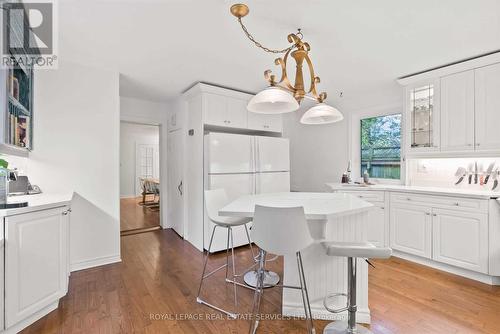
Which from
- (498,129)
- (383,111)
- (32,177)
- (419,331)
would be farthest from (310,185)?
(32,177)

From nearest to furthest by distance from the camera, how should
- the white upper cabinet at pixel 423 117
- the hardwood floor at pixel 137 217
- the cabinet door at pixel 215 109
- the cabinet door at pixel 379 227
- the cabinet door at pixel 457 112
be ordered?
the cabinet door at pixel 457 112 < the white upper cabinet at pixel 423 117 < the cabinet door at pixel 379 227 < the cabinet door at pixel 215 109 < the hardwood floor at pixel 137 217

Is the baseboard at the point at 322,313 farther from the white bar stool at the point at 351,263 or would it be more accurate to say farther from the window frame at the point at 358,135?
the window frame at the point at 358,135

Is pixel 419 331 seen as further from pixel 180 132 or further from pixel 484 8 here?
pixel 180 132

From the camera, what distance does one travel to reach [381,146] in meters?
3.92

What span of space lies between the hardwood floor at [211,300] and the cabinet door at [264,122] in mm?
2108

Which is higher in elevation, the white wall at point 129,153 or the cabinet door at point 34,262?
the white wall at point 129,153

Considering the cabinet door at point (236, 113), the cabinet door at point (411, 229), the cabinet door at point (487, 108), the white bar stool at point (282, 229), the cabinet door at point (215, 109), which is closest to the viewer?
the white bar stool at point (282, 229)

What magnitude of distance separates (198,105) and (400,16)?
8.28ft

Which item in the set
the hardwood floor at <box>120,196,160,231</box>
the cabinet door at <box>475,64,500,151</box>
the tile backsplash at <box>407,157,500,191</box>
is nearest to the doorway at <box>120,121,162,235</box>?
the hardwood floor at <box>120,196,160,231</box>

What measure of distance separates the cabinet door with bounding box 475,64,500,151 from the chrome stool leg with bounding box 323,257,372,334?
2.31 meters

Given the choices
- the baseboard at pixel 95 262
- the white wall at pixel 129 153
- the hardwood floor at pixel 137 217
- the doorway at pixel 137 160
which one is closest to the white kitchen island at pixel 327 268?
the baseboard at pixel 95 262

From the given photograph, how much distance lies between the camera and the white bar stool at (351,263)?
150 centimetres

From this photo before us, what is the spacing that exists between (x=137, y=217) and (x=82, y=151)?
3.02 metres

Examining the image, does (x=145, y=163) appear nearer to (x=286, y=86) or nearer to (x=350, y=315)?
(x=286, y=86)
